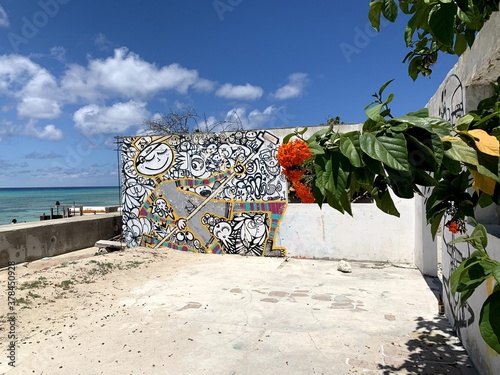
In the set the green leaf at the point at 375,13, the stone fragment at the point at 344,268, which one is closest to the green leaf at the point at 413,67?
the green leaf at the point at 375,13

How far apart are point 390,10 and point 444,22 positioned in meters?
0.64

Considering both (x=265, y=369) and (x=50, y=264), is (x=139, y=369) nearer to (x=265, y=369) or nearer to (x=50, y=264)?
(x=265, y=369)

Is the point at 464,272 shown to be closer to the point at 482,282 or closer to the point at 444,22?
the point at 482,282

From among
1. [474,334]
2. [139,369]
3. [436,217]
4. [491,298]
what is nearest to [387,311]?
[474,334]

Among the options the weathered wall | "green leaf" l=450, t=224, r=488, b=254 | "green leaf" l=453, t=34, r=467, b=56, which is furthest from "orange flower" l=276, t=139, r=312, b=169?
the weathered wall

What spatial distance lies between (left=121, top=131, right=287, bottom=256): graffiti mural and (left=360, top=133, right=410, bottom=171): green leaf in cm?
859

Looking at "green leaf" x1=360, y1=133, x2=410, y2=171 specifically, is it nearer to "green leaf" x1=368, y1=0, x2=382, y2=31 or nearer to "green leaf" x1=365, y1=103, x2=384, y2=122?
"green leaf" x1=365, y1=103, x2=384, y2=122

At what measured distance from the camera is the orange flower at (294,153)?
1381 mm

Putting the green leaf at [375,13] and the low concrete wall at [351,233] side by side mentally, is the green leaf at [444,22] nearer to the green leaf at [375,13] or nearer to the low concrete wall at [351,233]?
the green leaf at [375,13]

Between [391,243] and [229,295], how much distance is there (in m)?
4.76

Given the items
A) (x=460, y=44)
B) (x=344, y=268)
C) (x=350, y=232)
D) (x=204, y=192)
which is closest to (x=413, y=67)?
(x=460, y=44)

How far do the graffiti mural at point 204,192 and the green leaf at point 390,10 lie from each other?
7765 millimetres

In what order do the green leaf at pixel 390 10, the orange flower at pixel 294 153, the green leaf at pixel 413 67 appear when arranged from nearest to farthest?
the orange flower at pixel 294 153
the green leaf at pixel 390 10
the green leaf at pixel 413 67

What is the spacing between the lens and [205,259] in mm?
9734
